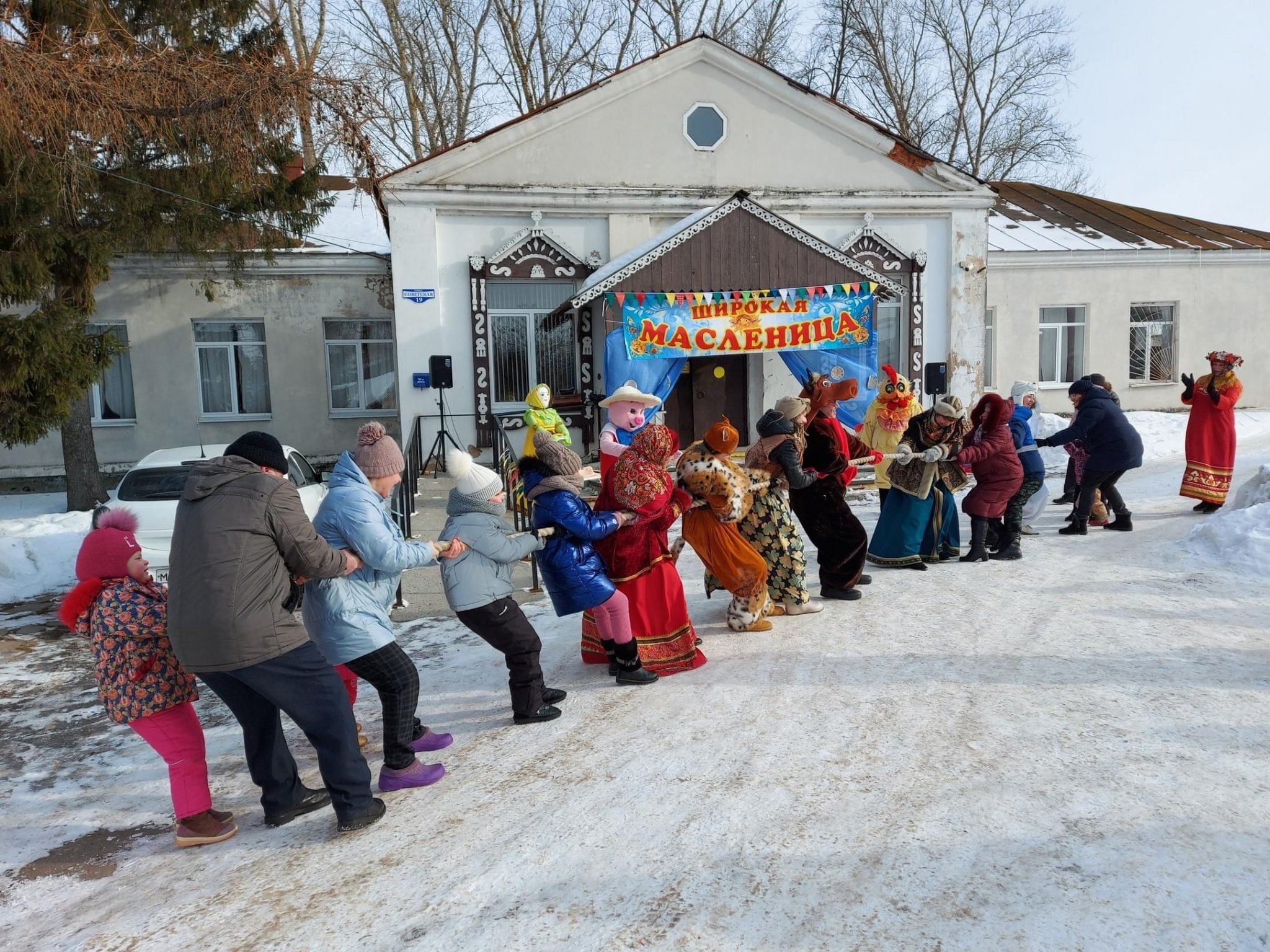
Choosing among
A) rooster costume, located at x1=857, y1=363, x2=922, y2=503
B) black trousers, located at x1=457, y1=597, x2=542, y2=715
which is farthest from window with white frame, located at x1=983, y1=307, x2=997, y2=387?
black trousers, located at x1=457, y1=597, x2=542, y2=715

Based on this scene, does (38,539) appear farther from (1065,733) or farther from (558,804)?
(1065,733)

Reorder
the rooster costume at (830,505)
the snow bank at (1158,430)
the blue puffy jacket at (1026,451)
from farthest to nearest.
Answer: the snow bank at (1158,430) < the blue puffy jacket at (1026,451) < the rooster costume at (830,505)

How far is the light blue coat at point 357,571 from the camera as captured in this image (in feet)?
11.6

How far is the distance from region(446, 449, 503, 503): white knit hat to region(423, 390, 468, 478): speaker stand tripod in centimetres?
822

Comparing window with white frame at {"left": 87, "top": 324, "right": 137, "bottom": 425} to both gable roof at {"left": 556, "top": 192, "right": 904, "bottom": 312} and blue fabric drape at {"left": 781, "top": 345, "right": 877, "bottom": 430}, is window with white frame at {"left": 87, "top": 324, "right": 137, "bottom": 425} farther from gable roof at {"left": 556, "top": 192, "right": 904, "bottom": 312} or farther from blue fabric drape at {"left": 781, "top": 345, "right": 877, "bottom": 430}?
blue fabric drape at {"left": 781, "top": 345, "right": 877, "bottom": 430}

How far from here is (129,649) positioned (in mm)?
3318

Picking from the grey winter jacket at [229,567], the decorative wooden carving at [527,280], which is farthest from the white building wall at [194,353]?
the grey winter jacket at [229,567]

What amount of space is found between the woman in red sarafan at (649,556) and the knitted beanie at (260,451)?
186cm

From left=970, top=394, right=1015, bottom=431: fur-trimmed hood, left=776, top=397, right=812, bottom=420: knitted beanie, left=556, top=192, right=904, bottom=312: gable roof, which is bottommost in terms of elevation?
left=970, top=394, right=1015, bottom=431: fur-trimmed hood

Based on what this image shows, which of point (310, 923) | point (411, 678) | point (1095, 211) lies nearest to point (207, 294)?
point (411, 678)

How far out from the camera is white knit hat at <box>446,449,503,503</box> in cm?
404

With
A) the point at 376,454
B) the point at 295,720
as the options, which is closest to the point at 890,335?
the point at 376,454

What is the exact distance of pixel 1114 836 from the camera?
3088 mm

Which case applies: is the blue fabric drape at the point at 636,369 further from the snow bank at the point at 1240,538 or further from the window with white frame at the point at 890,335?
the snow bank at the point at 1240,538
